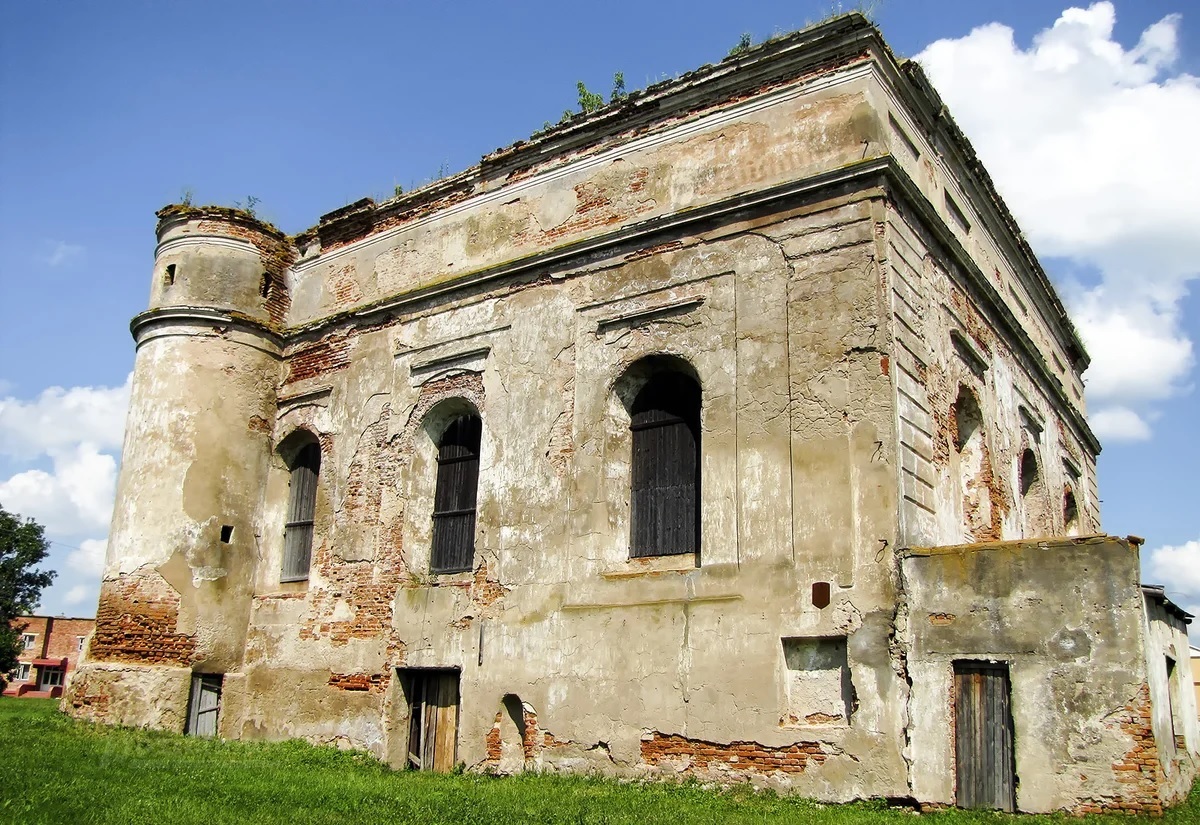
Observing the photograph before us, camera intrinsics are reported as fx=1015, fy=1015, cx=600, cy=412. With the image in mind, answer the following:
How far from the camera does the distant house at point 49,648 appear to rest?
43.7 m

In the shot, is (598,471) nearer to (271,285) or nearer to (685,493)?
(685,493)

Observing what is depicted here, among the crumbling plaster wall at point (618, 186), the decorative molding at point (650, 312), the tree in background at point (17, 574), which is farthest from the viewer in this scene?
the tree in background at point (17, 574)

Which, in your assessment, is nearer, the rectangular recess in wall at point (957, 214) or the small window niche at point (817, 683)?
the small window niche at point (817, 683)

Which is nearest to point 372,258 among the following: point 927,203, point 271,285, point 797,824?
point 271,285

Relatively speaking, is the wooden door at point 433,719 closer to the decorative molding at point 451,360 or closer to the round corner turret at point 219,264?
the decorative molding at point 451,360

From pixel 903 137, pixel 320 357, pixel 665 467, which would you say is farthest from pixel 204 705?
pixel 903 137

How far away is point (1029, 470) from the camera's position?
13945mm

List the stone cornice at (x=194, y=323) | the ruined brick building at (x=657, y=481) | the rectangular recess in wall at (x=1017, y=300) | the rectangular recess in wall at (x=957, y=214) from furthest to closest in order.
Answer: the rectangular recess in wall at (x=1017, y=300), the stone cornice at (x=194, y=323), the rectangular recess in wall at (x=957, y=214), the ruined brick building at (x=657, y=481)

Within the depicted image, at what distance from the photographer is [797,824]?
722 centimetres

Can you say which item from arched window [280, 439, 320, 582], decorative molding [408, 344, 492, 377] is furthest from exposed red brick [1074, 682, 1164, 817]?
arched window [280, 439, 320, 582]

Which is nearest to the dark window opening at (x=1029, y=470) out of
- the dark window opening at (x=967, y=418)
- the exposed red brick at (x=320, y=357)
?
the dark window opening at (x=967, y=418)

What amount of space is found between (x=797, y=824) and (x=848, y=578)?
2.14 meters

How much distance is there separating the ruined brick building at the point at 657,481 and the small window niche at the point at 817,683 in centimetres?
3

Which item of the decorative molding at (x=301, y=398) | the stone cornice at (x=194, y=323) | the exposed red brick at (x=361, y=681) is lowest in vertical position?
the exposed red brick at (x=361, y=681)
